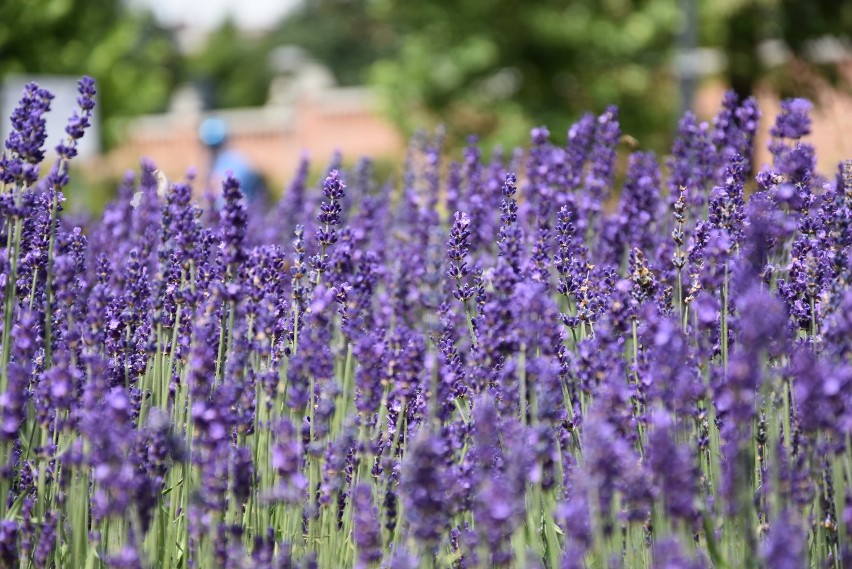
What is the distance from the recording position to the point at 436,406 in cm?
260

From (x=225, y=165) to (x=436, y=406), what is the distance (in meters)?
7.72

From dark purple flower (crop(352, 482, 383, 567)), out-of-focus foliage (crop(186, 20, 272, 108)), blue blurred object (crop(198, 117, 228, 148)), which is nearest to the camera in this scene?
dark purple flower (crop(352, 482, 383, 567))

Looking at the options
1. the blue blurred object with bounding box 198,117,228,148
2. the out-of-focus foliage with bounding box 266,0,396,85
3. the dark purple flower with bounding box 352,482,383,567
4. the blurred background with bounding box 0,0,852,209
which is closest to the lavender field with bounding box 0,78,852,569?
the dark purple flower with bounding box 352,482,383,567

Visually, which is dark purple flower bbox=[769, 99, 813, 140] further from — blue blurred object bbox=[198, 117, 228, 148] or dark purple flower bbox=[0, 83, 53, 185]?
blue blurred object bbox=[198, 117, 228, 148]

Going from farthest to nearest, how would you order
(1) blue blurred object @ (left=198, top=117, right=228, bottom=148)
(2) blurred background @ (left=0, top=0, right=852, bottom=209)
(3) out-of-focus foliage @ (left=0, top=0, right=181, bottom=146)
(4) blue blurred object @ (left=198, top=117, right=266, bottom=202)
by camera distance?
(2) blurred background @ (left=0, top=0, right=852, bottom=209) < (3) out-of-focus foliage @ (left=0, top=0, right=181, bottom=146) < (1) blue blurred object @ (left=198, top=117, right=228, bottom=148) < (4) blue blurred object @ (left=198, top=117, right=266, bottom=202)

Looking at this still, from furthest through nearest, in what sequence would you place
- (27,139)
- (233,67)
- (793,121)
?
(233,67) < (793,121) < (27,139)

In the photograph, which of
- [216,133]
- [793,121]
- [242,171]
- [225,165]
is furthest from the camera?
[216,133]

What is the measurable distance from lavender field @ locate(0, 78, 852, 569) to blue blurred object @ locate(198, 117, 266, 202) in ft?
18.2

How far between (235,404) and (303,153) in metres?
3.58

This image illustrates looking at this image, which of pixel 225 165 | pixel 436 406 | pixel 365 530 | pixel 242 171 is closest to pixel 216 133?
pixel 225 165

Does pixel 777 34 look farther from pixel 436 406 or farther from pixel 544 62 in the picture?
pixel 436 406

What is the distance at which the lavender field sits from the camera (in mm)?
2064

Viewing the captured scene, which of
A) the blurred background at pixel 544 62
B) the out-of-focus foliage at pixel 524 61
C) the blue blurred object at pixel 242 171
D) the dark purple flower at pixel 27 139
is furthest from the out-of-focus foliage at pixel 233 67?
the dark purple flower at pixel 27 139

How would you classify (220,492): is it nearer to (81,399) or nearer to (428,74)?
(81,399)
